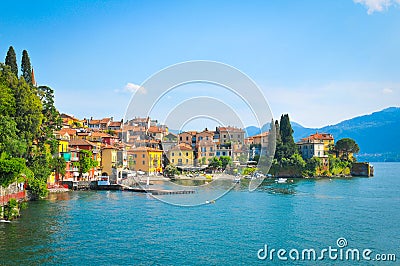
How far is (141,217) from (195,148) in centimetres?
381

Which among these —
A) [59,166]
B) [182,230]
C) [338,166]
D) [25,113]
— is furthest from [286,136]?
[182,230]

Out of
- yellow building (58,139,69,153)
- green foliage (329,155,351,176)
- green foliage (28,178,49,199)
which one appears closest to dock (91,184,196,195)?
yellow building (58,139,69,153)

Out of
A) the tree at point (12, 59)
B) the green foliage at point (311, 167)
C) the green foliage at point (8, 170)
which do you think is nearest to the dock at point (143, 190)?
the tree at point (12, 59)

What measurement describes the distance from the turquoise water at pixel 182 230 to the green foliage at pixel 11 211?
47cm

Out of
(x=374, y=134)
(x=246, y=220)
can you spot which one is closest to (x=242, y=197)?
(x=246, y=220)

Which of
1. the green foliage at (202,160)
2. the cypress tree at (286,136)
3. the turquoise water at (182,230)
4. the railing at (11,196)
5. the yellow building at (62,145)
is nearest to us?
the turquoise water at (182,230)

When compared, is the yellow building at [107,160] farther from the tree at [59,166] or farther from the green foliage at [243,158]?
the green foliage at [243,158]

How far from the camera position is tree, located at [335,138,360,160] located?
44.7m

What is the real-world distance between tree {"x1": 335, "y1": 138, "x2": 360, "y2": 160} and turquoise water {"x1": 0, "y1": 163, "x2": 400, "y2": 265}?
84.9 ft

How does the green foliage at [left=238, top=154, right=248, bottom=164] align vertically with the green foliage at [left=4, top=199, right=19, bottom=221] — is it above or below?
above

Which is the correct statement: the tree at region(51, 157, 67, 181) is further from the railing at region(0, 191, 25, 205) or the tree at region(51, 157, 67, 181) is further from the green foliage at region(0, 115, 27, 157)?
the green foliage at region(0, 115, 27, 157)

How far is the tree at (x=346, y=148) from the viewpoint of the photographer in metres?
44.7

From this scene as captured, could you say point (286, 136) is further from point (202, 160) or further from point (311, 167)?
point (202, 160)

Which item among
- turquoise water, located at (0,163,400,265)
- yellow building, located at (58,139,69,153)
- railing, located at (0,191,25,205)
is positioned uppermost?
yellow building, located at (58,139,69,153)
